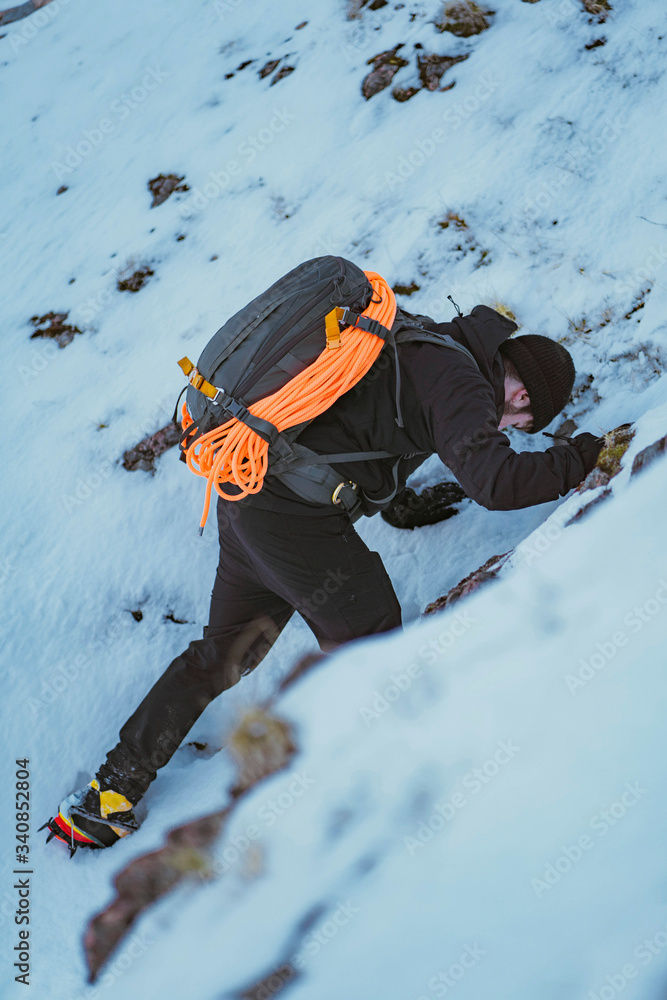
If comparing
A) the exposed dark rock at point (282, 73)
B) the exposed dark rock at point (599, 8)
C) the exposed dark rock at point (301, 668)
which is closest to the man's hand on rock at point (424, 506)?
the exposed dark rock at point (301, 668)

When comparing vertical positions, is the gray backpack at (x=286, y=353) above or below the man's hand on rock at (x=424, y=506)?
above

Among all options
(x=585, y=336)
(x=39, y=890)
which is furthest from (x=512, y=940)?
(x=585, y=336)

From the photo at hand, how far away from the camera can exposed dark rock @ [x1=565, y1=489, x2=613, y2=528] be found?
6.10 feet

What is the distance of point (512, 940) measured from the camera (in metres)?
1.44

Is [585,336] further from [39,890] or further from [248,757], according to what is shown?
→ [39,890]

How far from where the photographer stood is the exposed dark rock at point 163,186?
4648 millimetres

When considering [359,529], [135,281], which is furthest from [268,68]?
[359,529]

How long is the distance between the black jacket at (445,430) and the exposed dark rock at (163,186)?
3.10 meters

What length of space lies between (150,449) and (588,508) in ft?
7.76

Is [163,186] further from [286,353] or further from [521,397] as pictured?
[521,397]

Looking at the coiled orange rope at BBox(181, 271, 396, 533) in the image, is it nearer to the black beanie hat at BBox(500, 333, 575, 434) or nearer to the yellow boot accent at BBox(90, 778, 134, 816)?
the black beanie hat at BBox(500, 333, 575, 434)

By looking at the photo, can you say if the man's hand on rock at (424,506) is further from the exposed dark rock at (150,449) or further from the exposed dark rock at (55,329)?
the exposed dark rock at (55,329)

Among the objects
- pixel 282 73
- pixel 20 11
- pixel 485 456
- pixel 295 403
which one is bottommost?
pixel 485 456

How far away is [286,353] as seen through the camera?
2078mm
